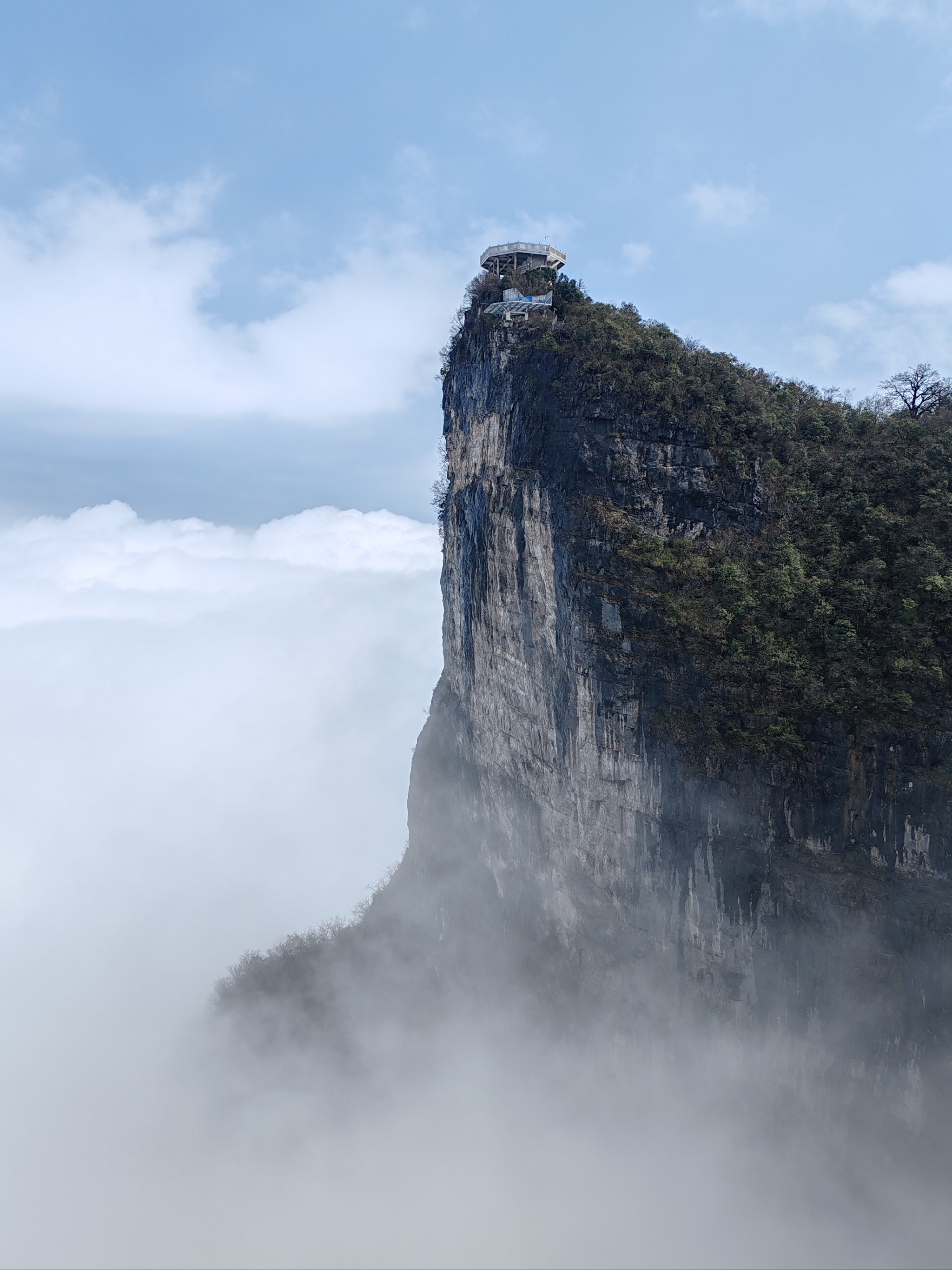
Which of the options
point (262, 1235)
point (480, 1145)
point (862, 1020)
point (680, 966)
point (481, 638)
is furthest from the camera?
point (481, 638)

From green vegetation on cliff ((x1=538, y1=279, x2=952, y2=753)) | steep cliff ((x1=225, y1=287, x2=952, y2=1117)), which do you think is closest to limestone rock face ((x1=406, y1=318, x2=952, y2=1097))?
steep cliff ((x1=225, y1=287, x2=952, y2=1117))

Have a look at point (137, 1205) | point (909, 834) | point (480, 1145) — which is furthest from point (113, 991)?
point (909, 834)

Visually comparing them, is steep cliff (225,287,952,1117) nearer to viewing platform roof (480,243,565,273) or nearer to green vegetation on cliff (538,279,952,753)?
green vegetation on cliff (538,279,952,753)

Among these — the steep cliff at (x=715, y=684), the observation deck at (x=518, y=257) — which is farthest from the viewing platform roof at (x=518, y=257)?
the steep cliff at (x=715, y=684)

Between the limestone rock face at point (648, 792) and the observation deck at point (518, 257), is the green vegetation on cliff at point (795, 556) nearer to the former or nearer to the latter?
the limestone rock face at point (648, 792)

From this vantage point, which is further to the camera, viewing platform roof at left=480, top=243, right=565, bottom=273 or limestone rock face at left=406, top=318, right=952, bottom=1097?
viewing platform roof at left=480, top=243, right=565, bottom=273

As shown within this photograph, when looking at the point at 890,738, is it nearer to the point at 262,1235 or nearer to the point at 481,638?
the point at 481,638
